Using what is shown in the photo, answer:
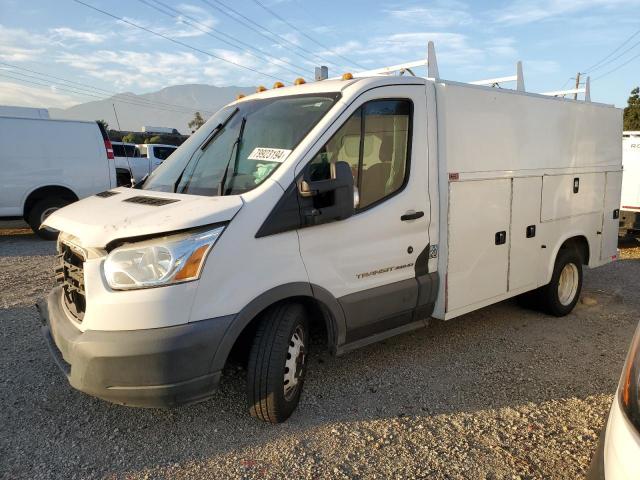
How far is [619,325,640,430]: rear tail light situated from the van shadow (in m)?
1.79

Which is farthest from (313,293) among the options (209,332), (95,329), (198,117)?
(198,117)

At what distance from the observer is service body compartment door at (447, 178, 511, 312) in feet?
13.6

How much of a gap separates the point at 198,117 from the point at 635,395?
76.7 metres

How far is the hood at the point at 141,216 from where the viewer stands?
2752mm

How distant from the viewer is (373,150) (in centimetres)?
361

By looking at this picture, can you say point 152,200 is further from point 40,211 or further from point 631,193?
point 631,193

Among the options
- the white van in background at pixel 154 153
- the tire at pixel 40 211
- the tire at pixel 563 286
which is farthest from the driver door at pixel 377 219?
the white van in background at pixel 154 153

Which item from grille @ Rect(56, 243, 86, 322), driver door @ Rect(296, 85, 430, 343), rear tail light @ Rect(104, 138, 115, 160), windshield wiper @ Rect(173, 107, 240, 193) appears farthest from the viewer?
rear tail light @ Rect(104, 138, 115, 160)

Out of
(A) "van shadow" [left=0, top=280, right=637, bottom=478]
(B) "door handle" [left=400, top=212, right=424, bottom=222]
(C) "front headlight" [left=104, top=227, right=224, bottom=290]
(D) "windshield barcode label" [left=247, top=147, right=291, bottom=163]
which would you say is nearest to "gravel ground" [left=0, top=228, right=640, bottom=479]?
(A) "van shadow" [left=0, top=280, right=637, bottom=478]

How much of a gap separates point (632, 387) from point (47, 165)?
10.5m

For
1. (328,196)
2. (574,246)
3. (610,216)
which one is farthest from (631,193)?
(328,196)

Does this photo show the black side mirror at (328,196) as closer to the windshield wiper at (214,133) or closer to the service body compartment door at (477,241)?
the windshield wiper at (214,133)

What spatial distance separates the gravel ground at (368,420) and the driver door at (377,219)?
1.84 ft

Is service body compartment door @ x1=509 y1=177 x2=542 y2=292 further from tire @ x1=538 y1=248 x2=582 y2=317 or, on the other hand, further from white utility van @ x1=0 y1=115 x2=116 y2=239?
white utility van @ x1=0 y1=115 x2=116 y2=239
